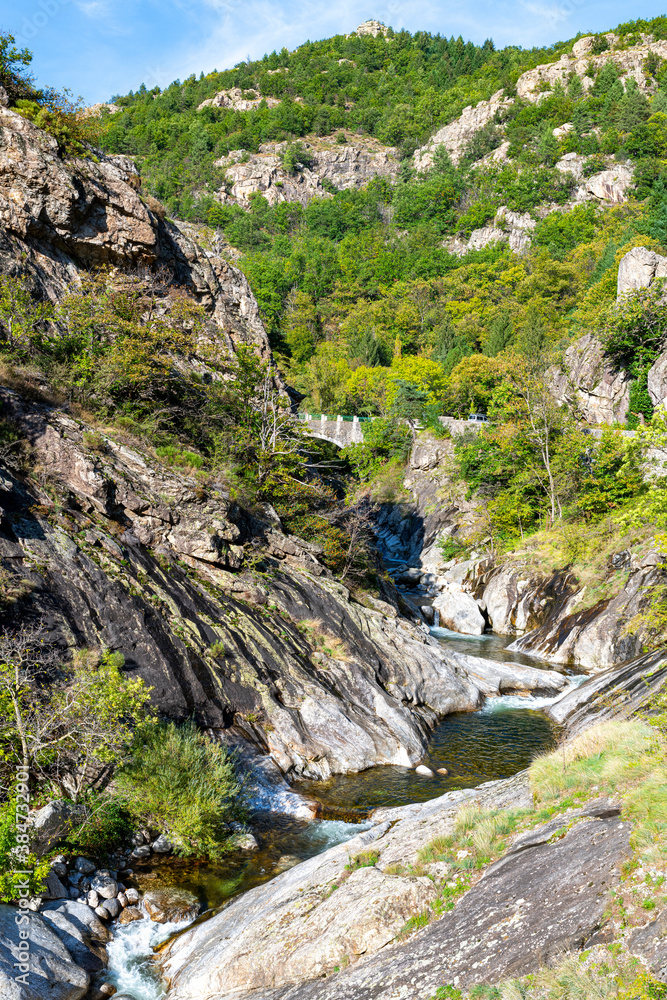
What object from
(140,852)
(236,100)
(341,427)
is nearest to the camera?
(140,852)

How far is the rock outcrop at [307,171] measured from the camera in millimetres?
125000

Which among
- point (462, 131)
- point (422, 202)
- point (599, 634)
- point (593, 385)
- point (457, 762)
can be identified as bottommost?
point (457, 762)

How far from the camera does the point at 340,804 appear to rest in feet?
44.7

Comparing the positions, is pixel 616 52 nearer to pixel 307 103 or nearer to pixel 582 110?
pixel 582 110

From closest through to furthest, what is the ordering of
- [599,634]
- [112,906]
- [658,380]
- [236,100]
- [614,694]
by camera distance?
[112,906]
[614,694]
[599,634]
[658,380]
[236,100]

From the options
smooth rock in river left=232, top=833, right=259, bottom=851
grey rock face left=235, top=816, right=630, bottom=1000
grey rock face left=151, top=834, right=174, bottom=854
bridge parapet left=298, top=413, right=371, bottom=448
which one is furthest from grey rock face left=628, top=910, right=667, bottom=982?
bridge parapet left=298, top=413, right=371, bottom=448

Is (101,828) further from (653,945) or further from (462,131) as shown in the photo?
(462,131)

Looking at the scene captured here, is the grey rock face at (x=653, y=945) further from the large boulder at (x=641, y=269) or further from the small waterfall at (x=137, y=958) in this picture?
the large boulder at (x=641, y=269)

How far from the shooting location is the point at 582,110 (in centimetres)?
10256

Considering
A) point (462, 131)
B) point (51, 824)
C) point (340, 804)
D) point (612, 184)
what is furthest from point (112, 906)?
point (462, 131)

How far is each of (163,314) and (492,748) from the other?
22.4 m

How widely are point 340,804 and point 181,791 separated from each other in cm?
425

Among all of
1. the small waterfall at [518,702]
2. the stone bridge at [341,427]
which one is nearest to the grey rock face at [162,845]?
Result: the small waterfall at [518,702]

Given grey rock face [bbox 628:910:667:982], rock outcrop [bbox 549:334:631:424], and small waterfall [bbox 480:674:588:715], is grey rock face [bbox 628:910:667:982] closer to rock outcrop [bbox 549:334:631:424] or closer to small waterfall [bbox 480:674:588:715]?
small waterfall [bbox 480:674:588:715]
